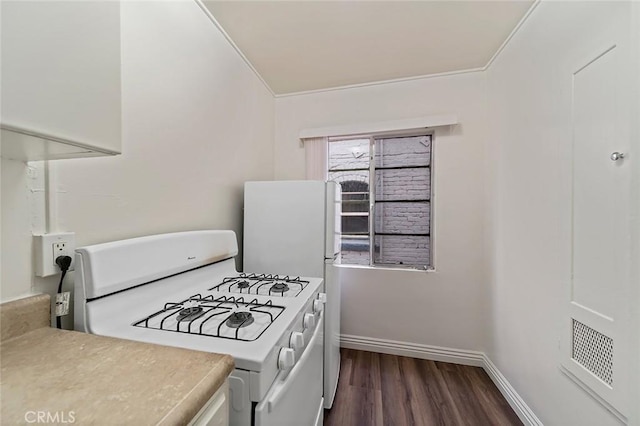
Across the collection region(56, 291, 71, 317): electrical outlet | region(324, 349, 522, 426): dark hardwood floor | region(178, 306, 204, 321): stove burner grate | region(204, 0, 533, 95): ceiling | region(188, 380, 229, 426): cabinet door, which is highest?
region(204, 0, 533, 95): ceiling

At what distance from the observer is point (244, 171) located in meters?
2.04

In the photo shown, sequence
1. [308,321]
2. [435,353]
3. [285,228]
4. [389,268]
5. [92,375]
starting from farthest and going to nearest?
1. [389,268]
2. [435,353]
3. [285,228]
4. [308,321]
5. [92,375]

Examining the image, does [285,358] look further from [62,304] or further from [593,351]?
[593,351]

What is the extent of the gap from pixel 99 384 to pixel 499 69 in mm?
2769

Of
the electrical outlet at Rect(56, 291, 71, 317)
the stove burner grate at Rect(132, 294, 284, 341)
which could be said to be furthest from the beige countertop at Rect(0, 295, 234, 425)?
the stove burner grate at Rect(132, 294, 284, 341)

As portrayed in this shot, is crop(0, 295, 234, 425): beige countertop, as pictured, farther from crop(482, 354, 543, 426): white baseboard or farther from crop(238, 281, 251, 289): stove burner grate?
crop(482, 354, 543, 426): white baseboard

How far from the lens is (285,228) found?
1.77 m

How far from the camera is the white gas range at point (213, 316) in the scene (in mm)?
716

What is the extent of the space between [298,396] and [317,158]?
2001mm

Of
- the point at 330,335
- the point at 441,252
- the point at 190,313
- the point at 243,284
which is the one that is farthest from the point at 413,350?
the point at 190,313

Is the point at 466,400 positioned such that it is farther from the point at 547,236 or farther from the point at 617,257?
the point at 617,257

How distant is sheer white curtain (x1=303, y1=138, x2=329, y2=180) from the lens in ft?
8.23

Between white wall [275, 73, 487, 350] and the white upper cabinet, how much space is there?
6.76ft

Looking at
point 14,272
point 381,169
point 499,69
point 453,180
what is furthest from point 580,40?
point 14,272
